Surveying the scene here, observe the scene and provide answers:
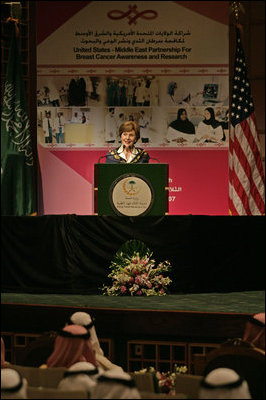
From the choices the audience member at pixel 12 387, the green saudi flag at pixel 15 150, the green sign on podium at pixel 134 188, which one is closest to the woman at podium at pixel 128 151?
the green sign on podium at pixel 134 188

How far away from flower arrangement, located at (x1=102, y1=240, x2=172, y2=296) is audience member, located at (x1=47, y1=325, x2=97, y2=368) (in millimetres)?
1916

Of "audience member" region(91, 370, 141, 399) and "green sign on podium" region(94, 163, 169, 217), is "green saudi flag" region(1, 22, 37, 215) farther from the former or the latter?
"audience member" region(91, 370, 141, 399)

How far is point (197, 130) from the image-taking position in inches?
320

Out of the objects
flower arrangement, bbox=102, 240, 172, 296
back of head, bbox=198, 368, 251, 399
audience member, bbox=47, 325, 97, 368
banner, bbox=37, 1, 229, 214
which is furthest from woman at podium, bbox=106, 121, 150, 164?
back of head, bbox=198, 368, 251, 399

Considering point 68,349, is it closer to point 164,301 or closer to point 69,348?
point 69,348

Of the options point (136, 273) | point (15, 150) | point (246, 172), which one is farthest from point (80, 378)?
point (246, 172)

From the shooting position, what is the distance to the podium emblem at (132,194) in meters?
6.00

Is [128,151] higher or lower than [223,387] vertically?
higher

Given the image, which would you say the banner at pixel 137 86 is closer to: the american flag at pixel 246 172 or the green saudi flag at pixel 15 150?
the american flag at pixel 246 172

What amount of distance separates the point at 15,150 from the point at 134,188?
137cm

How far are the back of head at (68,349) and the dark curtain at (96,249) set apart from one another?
205 centimetres

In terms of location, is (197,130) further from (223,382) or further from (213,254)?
(223,382)

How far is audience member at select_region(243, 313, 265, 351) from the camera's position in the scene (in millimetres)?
4152

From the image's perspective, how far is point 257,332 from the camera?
13.7 ft
